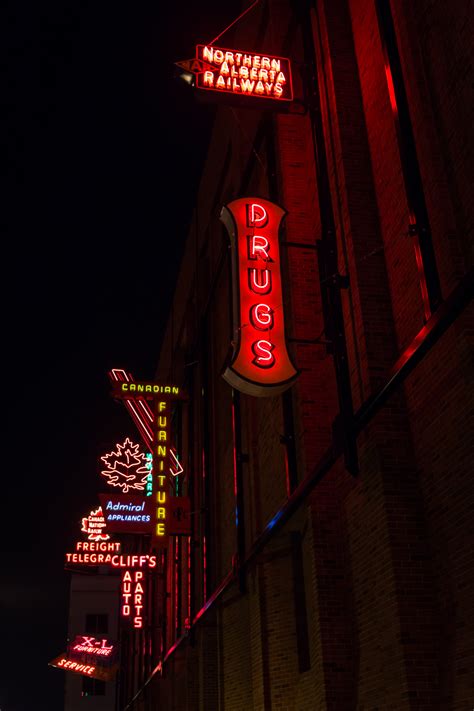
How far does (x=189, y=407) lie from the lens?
26.8m

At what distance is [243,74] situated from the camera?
13789 millimetres

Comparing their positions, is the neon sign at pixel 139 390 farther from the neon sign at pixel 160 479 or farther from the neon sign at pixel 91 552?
the neon sign at pixel 91 552

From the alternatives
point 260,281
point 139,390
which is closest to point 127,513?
point 139,390

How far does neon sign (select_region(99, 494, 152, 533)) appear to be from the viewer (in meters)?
22.2

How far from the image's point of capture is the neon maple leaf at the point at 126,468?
29.1 m

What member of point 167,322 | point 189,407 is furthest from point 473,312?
point 167,322

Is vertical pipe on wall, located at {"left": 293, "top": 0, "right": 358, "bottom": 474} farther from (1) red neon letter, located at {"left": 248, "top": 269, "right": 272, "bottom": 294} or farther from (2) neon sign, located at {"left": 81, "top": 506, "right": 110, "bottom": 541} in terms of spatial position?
(2) neon sign, located at {"left": 81, "top": 506, "right": 110, "bottom": 541}

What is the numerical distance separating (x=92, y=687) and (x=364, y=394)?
4848 cm

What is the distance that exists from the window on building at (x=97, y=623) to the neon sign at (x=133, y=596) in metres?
24.8

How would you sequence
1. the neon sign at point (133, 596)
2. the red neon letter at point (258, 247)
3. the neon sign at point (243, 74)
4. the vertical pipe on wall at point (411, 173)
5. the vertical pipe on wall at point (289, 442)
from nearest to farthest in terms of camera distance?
1. the vertical pipe on wall at point (411, 173)
2. the red neon letter at point (258, 247)
3. the vertical pipe on wall at point (289, 442)
4. the neon sign at point (243, 74)
5. the neon sign at point (133, 596)

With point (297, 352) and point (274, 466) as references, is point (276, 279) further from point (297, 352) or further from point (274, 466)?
point (274, 466)

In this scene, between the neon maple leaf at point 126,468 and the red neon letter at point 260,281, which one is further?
the neon maple leaf at point 126,468

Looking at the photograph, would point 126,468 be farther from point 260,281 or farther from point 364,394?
point 364,394

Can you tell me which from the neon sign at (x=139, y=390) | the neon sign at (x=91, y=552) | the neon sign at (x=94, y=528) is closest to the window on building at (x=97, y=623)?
the neon sign at (x=94, y=528)
